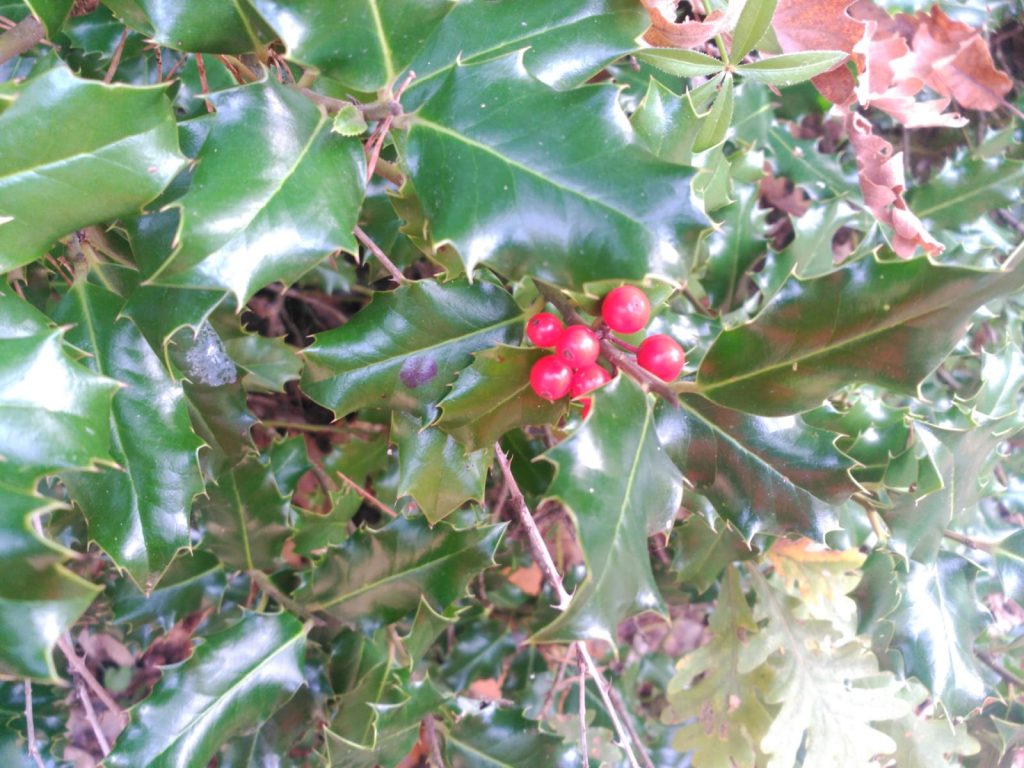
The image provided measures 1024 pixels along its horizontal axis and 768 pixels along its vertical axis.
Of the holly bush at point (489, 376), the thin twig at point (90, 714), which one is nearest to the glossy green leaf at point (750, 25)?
the holly bush at point (489, 376)

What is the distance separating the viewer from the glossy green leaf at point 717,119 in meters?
1.03

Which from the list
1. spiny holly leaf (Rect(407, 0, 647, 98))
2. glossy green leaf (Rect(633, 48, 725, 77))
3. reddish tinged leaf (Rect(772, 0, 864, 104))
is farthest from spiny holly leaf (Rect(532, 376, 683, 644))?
reddish tinged leaf (Rect(772, 0, 864, 104))

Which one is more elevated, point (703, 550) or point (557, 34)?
point (557, 34)

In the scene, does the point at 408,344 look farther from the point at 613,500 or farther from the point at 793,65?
the point at 793,65

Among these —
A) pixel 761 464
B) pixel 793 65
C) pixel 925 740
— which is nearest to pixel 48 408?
pixel 761 464

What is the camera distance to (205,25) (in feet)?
2.73

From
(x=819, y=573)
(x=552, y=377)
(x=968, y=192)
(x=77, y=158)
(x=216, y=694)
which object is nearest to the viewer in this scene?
(x=77, y=158)

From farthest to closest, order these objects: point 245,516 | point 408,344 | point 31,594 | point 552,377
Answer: point 245,516 < point 408,344 < point 552,377 < point 31,594

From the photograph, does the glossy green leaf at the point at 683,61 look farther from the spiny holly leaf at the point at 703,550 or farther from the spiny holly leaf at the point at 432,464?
the spiny holly leaf at the point at 703,550

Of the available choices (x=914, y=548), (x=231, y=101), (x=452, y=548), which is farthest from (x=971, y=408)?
(x=231, y=101)

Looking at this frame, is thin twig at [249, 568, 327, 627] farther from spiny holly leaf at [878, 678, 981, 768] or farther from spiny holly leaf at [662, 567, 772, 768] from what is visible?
spiny holly leaf at [878, 678, 981, 768]

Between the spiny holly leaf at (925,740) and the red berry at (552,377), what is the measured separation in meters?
1.15

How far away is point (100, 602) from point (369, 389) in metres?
1.01

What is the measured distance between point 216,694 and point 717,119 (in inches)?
43.9
